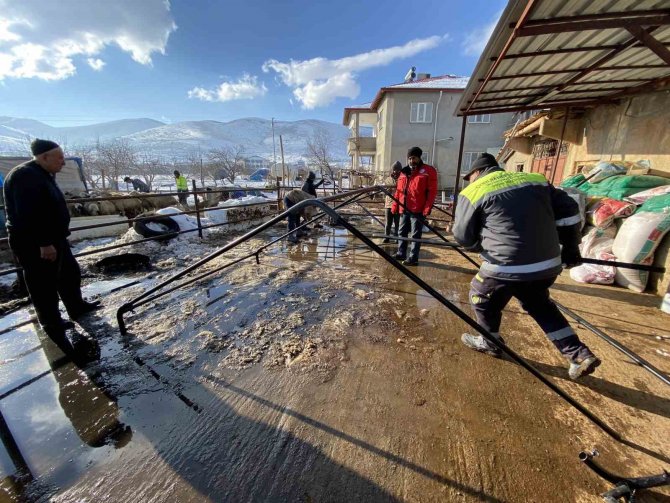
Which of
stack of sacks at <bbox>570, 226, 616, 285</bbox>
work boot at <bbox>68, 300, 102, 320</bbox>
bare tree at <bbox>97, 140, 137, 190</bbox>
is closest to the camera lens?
work boot at <bbox>68, 300, 102, 320</bbox>

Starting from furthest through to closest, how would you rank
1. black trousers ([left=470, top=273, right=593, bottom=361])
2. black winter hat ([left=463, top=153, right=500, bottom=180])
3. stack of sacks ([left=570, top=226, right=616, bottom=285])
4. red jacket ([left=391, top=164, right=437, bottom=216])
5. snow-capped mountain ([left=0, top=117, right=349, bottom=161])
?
1. snow-capped mountain ([left=0, top=117, right=349, bottom=161])
2. red jacket ([left=391, top=164, right=437, bottom=216])
3. stack of sacks ([left=570, top=226, right=616, bottom=285])
4. black winter hat ([left=463, top=153, right=500, bottom=180])
5. black trousers ([left=470, top=273, right=593, bottom=361])

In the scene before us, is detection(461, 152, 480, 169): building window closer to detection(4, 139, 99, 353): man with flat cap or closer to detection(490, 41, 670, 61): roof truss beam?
detection(490, 41, 670, 61): roof truss beam

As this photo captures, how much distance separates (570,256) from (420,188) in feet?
8.28

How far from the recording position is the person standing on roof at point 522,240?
5.99 ft

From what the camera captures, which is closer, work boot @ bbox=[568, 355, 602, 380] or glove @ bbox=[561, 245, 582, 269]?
work boot @ bbox=[568, 355, 602, 380]

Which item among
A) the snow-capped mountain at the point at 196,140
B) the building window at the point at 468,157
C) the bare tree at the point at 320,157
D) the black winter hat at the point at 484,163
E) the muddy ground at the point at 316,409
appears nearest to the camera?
the muddy ground at the point at 316,409

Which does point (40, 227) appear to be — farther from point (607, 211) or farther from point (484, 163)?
point (607, 211)

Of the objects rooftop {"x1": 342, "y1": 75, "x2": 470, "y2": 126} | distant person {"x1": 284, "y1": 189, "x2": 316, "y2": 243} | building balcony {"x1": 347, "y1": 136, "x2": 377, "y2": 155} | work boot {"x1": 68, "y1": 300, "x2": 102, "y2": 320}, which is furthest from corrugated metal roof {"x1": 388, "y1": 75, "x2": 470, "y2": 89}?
work boot {"x1": 68, "y1": 300, "x2": 102, "y2": 320}

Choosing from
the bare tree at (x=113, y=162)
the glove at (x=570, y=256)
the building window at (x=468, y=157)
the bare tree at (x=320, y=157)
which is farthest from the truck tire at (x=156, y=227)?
the bare tree at (x=113, y=162)

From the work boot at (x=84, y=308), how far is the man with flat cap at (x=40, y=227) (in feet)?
0.74

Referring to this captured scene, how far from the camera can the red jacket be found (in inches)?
174

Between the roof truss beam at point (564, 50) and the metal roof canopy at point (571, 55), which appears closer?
the metal roof canopy at point (571, 55)

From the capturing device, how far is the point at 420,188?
4453mm

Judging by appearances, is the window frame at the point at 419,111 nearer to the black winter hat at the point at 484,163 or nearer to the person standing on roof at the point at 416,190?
the person standing on roof at the point at 416,190
